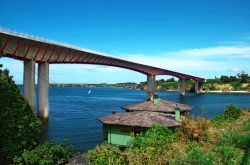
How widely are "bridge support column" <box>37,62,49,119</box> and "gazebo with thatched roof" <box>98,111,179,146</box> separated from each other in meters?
42.8

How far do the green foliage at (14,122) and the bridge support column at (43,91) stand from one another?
1633 inches

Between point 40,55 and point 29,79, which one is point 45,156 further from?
point 40,55

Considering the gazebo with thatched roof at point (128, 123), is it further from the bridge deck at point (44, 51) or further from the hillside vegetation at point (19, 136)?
the bridge deck at point (44, 51)

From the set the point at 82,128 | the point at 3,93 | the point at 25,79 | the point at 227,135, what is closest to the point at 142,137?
the point at 227,135

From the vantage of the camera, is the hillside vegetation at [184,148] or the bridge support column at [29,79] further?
the bridge support column at [29,79]

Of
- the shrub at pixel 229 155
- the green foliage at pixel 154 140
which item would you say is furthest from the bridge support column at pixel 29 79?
the shrub at pixel 229 155

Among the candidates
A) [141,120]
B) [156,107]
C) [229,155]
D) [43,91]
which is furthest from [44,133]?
[229,155]

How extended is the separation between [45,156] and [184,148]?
506 inches

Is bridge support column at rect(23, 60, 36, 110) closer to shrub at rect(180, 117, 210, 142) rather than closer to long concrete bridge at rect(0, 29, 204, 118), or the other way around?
long concrete bridge at rect(0, 29, 204, 118)

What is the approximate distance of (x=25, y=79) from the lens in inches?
2832

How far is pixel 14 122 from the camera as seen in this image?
105ft

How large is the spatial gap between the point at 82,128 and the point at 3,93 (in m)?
33.9

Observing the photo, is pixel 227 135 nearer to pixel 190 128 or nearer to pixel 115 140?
pixel 190 128

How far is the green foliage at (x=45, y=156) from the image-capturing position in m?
28.9
